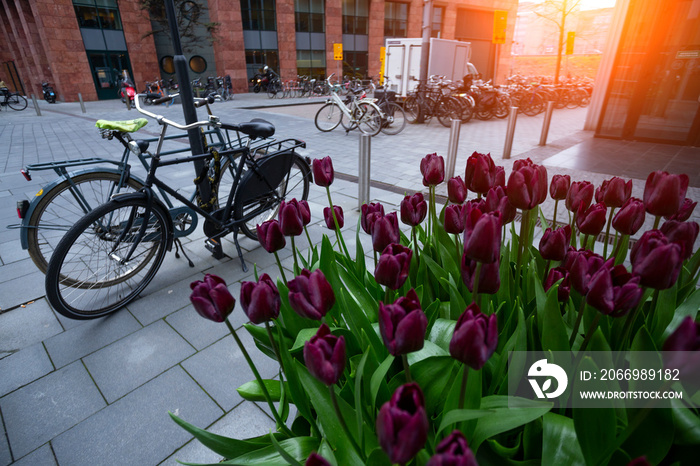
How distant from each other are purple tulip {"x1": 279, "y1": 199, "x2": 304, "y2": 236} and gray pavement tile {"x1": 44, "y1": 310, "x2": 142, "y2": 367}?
2.05 m

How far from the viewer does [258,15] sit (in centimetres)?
2517

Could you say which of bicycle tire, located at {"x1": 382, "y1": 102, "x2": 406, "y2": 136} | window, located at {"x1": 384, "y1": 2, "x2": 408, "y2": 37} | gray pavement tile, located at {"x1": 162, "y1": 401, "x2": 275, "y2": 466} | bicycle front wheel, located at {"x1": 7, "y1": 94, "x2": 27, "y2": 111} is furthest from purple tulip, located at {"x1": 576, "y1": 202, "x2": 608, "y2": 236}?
window, located at {"x1": 384, "y1": 2, "x2": 408, "y2": 37}

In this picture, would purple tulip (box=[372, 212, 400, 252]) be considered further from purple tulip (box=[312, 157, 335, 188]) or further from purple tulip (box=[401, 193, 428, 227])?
purple tulip (box=[312, 157, 335, 188])

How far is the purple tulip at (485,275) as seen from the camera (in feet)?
2.64

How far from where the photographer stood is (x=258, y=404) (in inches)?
76.5

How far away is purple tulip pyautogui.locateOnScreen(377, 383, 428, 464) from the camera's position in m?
0.49

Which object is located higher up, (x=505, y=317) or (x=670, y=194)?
(x=670, y=194)

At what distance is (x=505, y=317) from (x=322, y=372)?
0.67 m

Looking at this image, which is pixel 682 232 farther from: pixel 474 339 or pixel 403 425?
pixel 403 425

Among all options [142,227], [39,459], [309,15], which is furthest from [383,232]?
[309,15]

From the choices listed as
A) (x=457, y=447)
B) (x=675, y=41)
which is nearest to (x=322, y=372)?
(x=457, y=447)

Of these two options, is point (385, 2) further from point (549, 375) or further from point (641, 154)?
point (549, 375)

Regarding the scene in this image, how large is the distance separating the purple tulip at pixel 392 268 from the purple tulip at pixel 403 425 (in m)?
0.36

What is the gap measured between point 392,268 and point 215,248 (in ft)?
9.74
